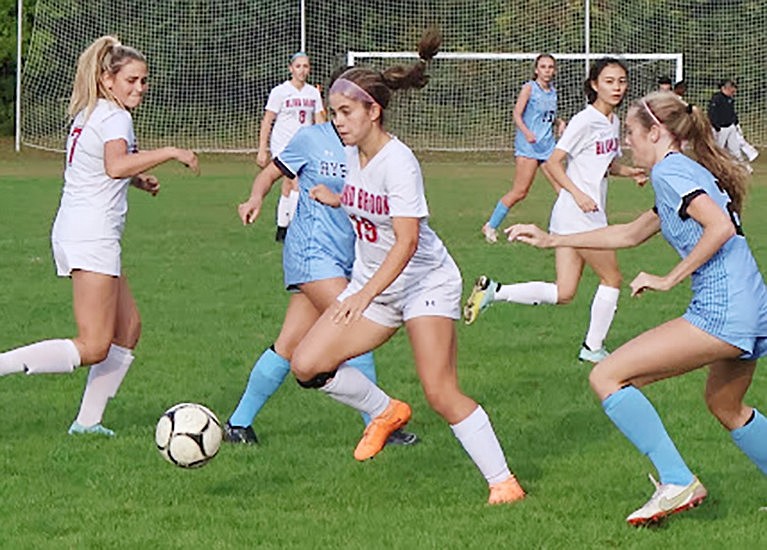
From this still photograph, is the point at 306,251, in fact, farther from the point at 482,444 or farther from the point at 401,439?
the point at 482,444

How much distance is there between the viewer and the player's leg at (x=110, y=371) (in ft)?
24.7

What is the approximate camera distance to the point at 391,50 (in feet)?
116

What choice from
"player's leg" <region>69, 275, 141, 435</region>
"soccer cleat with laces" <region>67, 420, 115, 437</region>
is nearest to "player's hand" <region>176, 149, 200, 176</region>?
"player's leg" <region>69, 275, 141, 435</region>

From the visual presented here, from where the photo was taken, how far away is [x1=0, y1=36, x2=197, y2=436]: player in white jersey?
709cm

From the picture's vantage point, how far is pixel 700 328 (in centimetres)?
566

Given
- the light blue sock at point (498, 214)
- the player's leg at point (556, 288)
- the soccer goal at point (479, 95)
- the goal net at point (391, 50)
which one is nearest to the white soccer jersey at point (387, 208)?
the player's leg at point (556, 288)

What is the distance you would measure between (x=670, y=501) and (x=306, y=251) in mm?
2386

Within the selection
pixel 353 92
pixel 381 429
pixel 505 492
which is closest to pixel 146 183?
pixel 381 429

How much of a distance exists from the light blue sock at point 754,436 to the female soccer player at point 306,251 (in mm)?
1917

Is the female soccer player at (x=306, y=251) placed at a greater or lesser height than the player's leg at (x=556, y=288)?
greater

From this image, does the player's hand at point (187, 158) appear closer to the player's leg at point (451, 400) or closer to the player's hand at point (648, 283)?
the player's leg at point (451, 400)

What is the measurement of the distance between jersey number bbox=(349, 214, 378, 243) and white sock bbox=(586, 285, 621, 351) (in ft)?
12.2

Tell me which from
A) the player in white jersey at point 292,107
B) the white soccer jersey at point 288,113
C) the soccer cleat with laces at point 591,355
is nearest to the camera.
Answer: the soccer cleat with laces at point 591,355

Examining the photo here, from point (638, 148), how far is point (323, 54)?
97.3 feet
